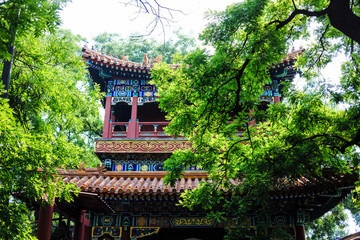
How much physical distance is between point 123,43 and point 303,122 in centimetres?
1848

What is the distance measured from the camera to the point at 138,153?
355 inches

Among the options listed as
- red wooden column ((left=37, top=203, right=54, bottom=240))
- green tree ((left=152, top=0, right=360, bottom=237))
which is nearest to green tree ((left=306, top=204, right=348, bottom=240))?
green tree ((left=152, top=0, right=360, bottom=237))

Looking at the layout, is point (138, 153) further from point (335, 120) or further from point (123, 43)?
point (123, 43)

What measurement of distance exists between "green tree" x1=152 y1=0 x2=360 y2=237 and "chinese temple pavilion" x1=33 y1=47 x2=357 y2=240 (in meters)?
0.90

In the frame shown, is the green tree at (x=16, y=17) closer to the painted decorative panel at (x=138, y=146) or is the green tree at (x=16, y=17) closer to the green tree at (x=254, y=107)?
the green tree at (x=254, y=107)

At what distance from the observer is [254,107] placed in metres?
4.80

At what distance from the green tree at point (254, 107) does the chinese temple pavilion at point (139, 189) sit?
2.95 feet

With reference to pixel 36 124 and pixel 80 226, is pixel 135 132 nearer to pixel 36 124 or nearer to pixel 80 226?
pixel 80 226

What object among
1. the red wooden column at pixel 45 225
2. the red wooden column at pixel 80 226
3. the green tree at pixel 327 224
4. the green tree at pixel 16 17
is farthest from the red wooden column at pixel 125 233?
the green tree at pixel 327 224

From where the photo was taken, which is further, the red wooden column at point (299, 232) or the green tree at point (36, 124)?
the red wooden column at point (299, 232)

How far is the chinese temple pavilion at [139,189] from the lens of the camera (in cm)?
690

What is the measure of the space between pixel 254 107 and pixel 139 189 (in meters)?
3.51

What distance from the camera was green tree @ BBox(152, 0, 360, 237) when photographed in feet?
14.9

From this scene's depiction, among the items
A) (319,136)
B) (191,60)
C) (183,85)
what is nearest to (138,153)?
(183,85)
